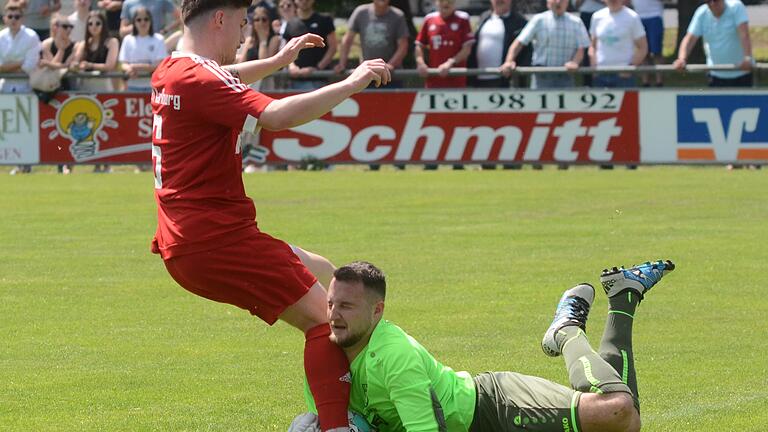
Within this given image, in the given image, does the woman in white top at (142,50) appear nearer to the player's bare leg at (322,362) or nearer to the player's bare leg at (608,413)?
Result: the player's bare leg at (322,362)

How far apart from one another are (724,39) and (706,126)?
1.43 meters

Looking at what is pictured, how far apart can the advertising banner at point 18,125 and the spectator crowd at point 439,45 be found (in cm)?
30

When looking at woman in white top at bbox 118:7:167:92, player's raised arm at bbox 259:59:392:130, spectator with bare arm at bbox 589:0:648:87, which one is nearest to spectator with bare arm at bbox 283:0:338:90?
woman in white top at bbox 118:7:167:92

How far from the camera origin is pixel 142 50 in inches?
890

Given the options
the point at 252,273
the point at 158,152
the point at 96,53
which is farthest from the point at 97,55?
the point at 252,273

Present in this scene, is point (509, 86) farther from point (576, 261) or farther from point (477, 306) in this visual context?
point (477, 306)

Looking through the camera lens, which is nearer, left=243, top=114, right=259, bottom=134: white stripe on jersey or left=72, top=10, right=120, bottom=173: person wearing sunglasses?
left=243, top=114, right=259, bottom=134: white stripe on jersey

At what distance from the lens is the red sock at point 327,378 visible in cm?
638

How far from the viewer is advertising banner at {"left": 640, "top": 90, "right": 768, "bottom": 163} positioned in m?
20.1

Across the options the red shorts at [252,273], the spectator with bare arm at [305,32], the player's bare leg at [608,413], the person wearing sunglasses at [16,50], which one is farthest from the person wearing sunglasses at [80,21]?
the player's bare leg at [608,413]

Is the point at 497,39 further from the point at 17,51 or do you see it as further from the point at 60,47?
the point at 17,51

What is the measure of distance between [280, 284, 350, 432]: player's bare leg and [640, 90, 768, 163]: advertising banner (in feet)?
47.9

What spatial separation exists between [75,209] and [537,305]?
8.36 meters

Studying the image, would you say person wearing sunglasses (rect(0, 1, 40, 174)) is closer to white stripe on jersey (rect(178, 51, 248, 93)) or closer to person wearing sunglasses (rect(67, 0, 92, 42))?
person wearing sunglasses (rect(67, 0, 92, 42))
